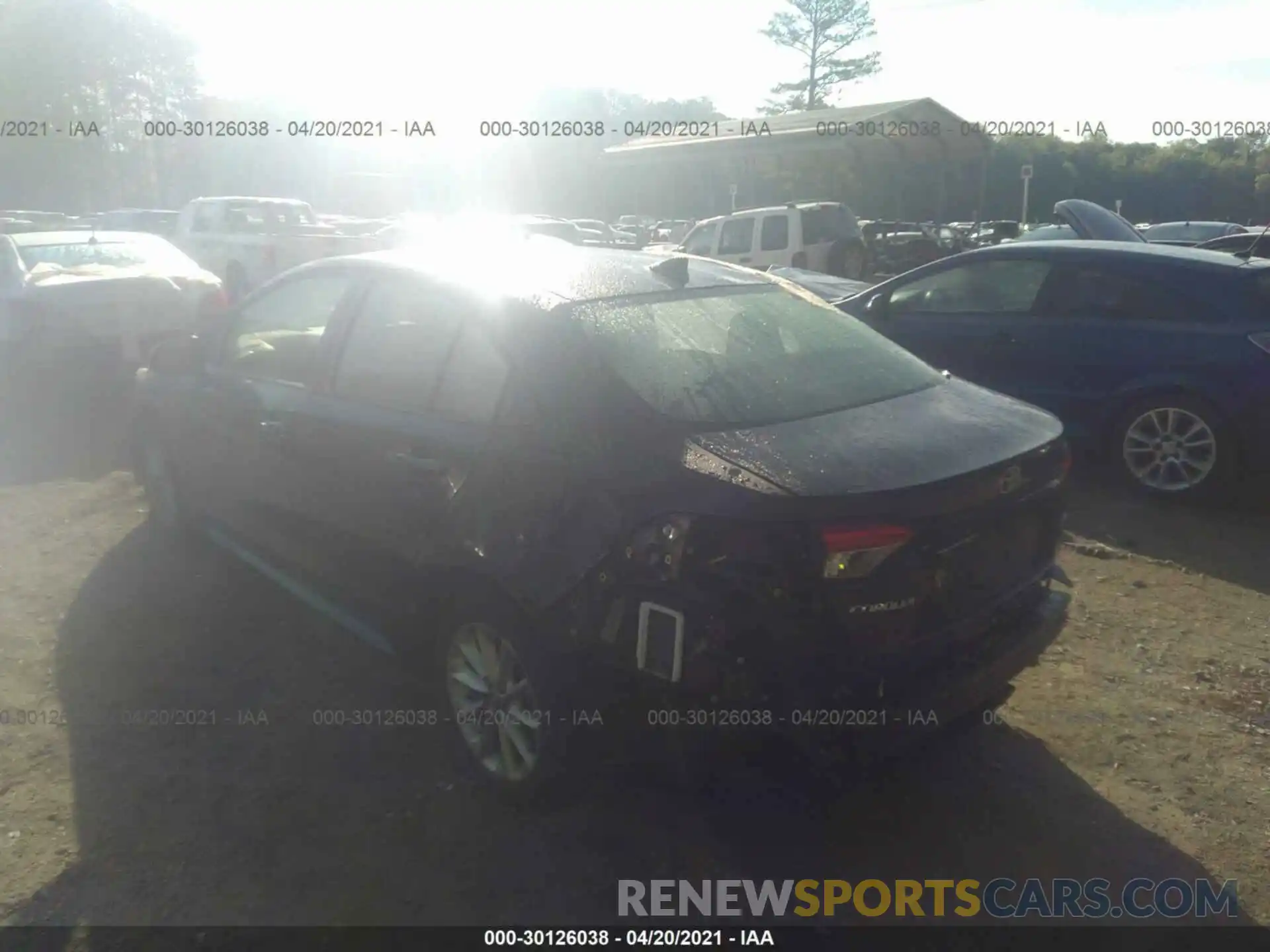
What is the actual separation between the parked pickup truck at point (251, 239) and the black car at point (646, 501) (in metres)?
12.3

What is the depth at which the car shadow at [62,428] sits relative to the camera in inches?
292

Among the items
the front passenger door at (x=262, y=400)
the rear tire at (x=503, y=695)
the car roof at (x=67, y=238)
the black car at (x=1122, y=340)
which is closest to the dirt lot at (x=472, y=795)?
the rear tire at (x=503, y=695)

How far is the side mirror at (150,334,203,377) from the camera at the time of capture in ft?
16.9

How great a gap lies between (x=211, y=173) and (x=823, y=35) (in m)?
27.5

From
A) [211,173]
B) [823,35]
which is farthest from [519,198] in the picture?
[823,35]

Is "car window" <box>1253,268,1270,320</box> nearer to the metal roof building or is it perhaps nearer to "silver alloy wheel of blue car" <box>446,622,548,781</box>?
"silver alloy wheel of blue car" <box>446,622,548,781</box>

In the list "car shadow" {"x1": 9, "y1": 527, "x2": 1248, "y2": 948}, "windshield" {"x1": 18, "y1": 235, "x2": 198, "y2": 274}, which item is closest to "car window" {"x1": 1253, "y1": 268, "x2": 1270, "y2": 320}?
"car shadow" {"x1": 9, "y1": 527, "x2": 1248, "y2": 948}

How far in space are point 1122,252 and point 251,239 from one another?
1376 centimetres

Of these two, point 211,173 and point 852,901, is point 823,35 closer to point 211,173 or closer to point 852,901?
point 211,173

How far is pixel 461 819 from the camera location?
11.0 ft

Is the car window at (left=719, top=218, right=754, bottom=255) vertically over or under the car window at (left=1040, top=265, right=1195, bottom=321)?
under

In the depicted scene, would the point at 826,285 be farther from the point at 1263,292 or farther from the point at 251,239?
the point at 251,239

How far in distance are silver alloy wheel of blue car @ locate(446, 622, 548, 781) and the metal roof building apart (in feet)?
69.3

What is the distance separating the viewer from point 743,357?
A: 340 centimetres
